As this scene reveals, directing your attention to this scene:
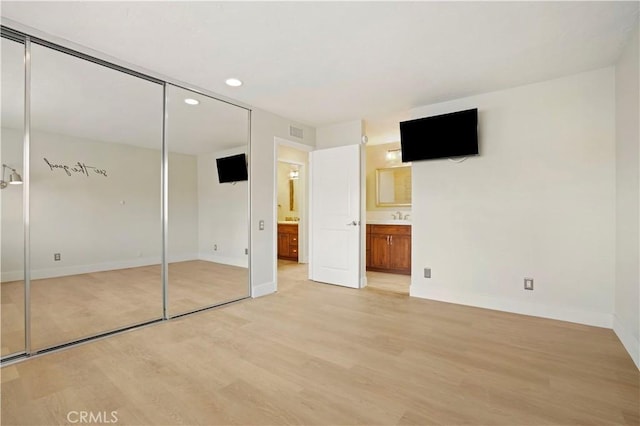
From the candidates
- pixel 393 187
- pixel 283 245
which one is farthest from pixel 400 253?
pixel 283 245

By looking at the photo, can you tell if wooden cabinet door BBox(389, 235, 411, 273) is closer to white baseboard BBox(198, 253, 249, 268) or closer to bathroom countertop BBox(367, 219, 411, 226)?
bathroom countertop BBox(367, 219, 411, 226)

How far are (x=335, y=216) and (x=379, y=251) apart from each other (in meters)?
1.46

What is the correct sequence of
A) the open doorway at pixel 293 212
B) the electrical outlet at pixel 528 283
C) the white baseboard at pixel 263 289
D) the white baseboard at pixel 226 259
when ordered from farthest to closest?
the open doorway at pixel 293 212
the white baseboard at pixel 263 289
the white baseboard at pixel 226 259
the electrical outlet at pixel 528 283

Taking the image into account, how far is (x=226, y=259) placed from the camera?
399 centimetres

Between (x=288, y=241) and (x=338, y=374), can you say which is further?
(x=288, y=241)

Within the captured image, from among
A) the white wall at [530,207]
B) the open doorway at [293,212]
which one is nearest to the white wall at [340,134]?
the white wall at [530,207]

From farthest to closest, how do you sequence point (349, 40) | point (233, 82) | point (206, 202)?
point (206, 202) < point (233, 82) < point (349, 40)

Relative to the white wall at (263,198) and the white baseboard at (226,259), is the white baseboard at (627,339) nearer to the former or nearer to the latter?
the white wall at (263,198)

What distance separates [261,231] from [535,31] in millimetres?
3526

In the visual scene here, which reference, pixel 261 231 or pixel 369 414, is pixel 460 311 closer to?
pixel 369 414

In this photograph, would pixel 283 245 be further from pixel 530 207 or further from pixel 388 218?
pixel 530 207

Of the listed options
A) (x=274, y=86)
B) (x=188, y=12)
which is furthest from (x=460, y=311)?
(x=188, y=12)

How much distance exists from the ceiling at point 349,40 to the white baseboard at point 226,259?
1986mm

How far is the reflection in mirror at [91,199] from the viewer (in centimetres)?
261
